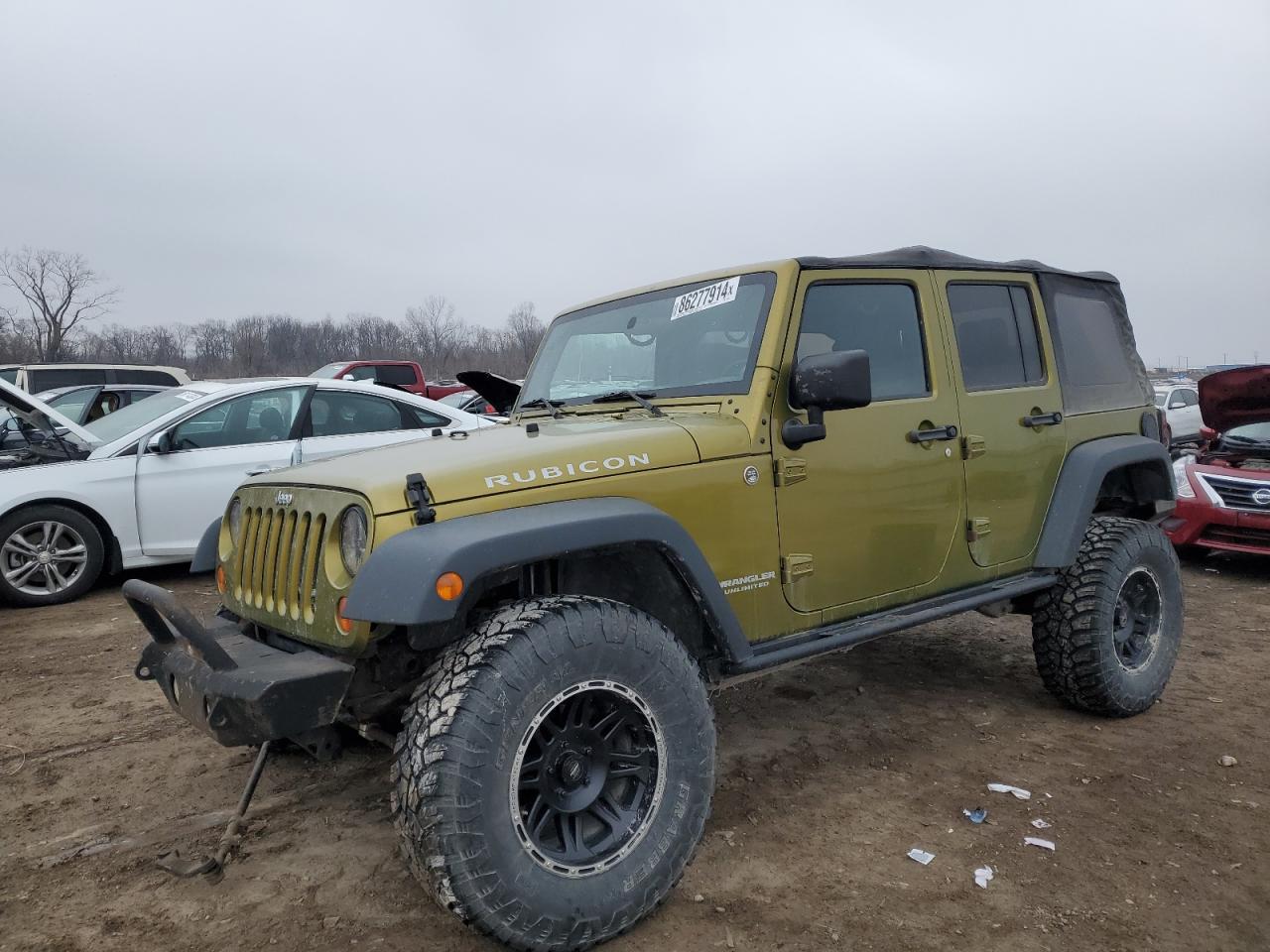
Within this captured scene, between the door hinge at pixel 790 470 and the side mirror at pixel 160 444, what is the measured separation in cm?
527

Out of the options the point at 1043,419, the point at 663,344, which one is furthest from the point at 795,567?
the point at 1043,419

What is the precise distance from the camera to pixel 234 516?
3.11 metres

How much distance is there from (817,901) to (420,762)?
1265 mm

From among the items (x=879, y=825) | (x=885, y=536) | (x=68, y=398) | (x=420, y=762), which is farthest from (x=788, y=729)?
(x=68, y=398)

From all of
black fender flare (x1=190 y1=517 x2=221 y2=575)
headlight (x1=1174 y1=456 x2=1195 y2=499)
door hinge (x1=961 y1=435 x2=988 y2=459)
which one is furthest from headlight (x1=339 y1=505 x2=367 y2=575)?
headlight (x1=1174 y1=456 x2=1195 y2=499)

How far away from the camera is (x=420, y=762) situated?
86.6 inches

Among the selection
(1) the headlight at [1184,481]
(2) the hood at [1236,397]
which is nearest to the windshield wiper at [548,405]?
(2) the hood at [1236,397]

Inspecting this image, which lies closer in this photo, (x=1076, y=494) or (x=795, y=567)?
(x=795, y=567)

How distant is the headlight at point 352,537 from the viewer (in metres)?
2.38

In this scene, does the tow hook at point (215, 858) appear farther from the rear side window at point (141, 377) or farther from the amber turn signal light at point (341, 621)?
the rear side window at point (141, 377)

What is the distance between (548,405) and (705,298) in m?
0.83

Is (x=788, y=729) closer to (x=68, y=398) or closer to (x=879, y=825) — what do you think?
(x=879, y=825)

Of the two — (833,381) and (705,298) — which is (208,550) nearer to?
(705,298)

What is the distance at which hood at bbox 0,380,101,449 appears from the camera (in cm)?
603
